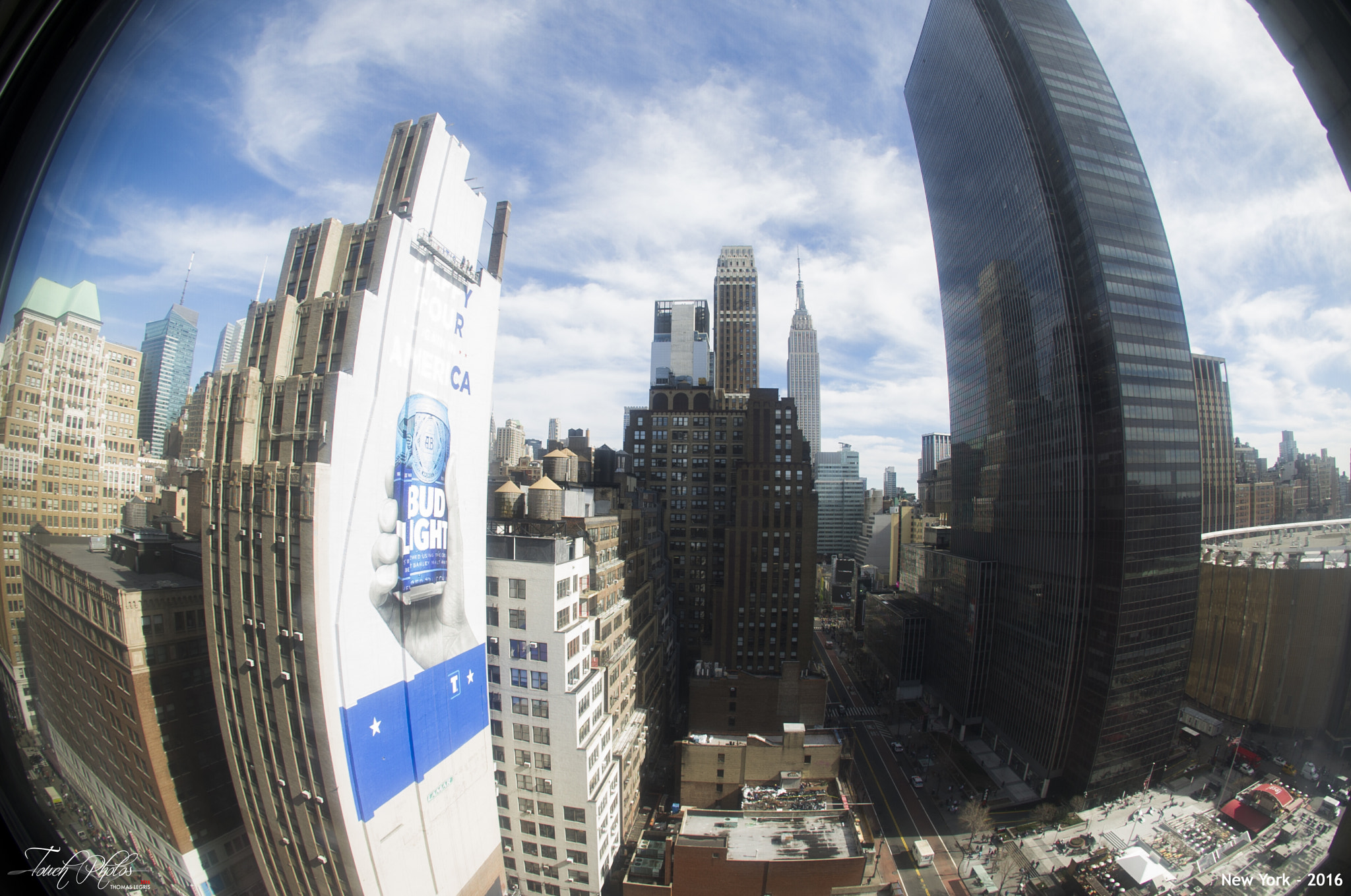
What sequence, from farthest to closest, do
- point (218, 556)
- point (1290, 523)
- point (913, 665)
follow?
1. point (913, 665)
2. point (218, 556)
3. point (1290, 523)

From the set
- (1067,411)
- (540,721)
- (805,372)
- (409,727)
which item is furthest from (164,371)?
(805,372)

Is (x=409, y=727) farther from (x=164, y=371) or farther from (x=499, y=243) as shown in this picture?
(x=499, y=243)

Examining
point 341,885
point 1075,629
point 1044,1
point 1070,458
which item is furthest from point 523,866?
point 1044,1

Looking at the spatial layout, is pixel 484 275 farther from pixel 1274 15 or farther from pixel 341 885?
pixel 341 885

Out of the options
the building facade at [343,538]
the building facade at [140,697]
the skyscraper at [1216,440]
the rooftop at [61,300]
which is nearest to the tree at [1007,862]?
the skyscraper at [1216,440]

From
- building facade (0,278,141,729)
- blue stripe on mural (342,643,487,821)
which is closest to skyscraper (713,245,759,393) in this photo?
blue stripe on mural (342,643,487,821)
